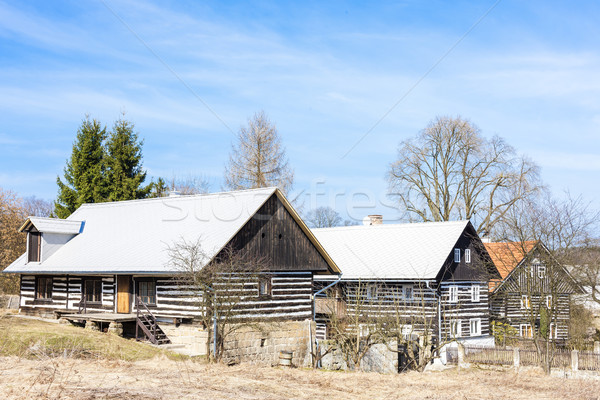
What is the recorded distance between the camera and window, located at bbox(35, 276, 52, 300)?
108 ft

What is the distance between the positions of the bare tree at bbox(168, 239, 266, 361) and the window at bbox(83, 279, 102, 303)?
5810mm

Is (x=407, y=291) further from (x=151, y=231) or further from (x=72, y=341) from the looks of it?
(x=72, y=341)

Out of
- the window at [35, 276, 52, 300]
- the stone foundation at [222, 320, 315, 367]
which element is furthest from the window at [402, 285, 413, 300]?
the window at [35, 276, 52, 300]

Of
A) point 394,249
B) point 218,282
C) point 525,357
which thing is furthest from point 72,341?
point 394,249

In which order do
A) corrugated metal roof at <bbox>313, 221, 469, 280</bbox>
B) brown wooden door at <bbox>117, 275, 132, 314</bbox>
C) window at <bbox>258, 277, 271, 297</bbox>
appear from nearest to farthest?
window at <bbox>258, 277, 271, 297</bbox> → brown wooden door at <bbox>117, 275, 132, 314</bbox> → corrugated metal roof at <bbox>313, 221, 469, 280</bbox>

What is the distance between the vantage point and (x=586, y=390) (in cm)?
1472

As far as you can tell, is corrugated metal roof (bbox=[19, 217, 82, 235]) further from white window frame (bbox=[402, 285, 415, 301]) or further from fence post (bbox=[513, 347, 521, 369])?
fence post (bbox=[513, 347, 521, 369])

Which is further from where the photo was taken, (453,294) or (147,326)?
(453,294)

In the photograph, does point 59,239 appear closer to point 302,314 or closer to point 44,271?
point 44,271

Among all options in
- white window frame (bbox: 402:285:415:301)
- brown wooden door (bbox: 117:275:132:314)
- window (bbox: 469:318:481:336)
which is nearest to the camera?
brown wooden door (bbox: 117:275:132:314)

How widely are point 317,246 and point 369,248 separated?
1178 cm

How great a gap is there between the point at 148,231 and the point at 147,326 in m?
5.23

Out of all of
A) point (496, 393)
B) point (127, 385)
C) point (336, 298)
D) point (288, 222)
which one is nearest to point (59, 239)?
point (288, 222)

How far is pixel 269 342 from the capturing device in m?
28.7
